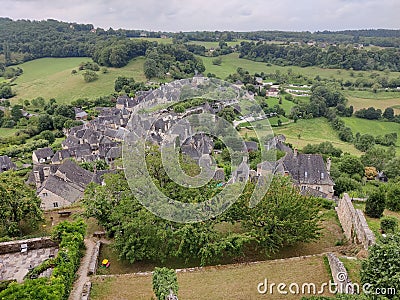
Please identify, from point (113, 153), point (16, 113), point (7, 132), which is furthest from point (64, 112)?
point (113, 153)

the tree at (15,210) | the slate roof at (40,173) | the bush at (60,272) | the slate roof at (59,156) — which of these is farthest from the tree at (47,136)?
the bush at (60,272)

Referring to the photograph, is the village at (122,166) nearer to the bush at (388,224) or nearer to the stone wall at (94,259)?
the stone wall at (94,259)

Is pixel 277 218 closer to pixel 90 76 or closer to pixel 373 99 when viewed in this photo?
pixel 373 99

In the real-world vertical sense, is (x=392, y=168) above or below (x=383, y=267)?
below

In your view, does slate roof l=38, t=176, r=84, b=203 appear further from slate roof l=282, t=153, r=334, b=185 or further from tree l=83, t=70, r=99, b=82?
tree l=83, t=70, r=99, b=82

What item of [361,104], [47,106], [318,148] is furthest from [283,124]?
[47,106]

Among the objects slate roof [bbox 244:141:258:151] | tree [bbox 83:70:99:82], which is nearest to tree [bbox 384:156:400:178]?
slate roof [bbox 244:141:258:151]
